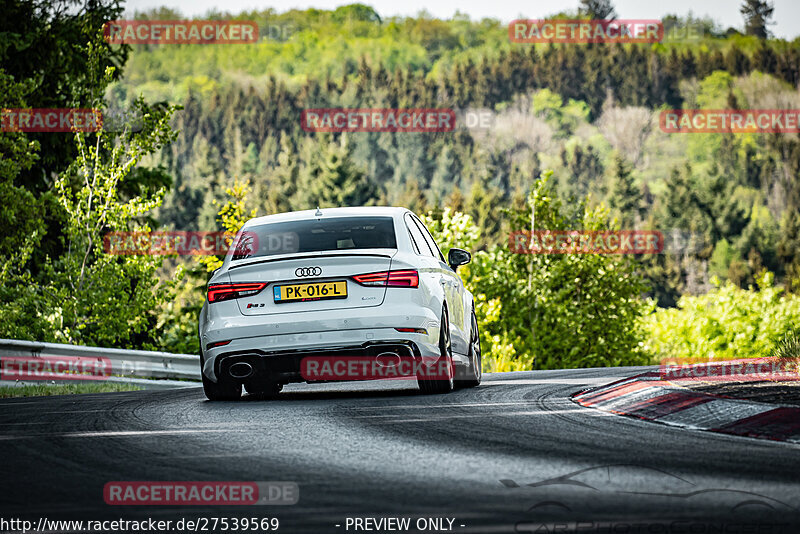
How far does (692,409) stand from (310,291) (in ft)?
11.0

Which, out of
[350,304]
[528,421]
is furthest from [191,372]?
[528,421]

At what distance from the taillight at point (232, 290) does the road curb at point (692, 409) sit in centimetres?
288

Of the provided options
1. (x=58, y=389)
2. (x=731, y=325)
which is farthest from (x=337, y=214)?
(x=731, y=325)

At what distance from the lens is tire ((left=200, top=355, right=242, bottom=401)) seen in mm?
10234

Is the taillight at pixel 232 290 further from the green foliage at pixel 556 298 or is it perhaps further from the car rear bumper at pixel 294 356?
the green foliage at pixel 556 298

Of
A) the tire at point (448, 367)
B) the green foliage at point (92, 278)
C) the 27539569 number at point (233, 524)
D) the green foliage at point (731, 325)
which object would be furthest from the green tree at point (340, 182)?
the 27539569 number at point (233, 524)

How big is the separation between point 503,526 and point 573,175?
18854cm

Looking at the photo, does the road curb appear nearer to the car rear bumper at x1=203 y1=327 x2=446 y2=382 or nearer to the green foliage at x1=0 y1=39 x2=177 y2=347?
the car rear bumper at x1=203 y1=327 x2=446 y2=382

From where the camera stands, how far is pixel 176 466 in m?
6.02

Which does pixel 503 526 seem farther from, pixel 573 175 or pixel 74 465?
pixel 573 175

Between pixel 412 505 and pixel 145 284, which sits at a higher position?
pixel 412 505

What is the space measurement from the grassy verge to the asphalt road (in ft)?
14.3

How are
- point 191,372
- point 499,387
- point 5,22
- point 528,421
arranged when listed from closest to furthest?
point 528,421
point 499,387
point 191,372
point 5,22

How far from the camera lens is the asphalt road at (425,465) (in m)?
4.65
